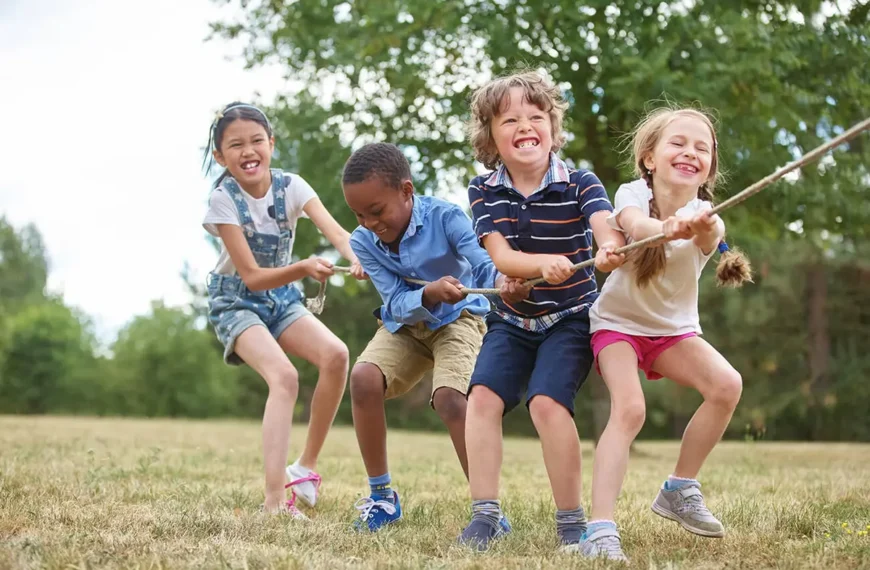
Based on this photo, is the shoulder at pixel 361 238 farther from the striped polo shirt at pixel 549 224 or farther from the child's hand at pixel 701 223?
the child's hand at pixel 701 223

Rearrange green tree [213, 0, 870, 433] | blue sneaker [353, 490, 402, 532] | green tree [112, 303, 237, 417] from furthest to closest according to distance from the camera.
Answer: green tree [112, 303, 237, 417], green tree [213, 0, 870, 433], blue sneaker [353, 490, 402, 532]

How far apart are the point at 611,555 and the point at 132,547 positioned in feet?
5.08

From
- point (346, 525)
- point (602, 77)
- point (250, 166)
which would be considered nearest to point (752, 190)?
point (346, 525)

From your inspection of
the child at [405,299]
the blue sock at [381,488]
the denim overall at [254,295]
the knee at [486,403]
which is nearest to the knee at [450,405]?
the child at [405,299]

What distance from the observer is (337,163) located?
31.7 feet

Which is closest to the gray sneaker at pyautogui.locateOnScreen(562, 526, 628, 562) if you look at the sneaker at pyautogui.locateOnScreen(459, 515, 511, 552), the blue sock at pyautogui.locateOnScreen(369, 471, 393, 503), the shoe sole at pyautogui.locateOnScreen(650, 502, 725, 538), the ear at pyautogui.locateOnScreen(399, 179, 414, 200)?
the sneaker at pyautogui.locateOnScreen(459, 515, 511, 552)

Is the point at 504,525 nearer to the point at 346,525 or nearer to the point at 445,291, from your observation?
the point at 346,525

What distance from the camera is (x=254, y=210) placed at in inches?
180

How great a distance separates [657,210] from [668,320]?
411 millimetres

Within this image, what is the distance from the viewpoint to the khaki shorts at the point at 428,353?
3.92m

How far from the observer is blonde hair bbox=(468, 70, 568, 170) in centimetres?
361

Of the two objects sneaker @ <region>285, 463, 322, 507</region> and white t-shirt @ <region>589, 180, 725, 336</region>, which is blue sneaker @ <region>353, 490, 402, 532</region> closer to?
sneaker @ <region>285, 463, 322, 507</region>

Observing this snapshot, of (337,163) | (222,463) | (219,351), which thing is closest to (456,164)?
(337,163)

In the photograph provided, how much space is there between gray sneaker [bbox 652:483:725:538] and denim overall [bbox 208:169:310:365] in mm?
1993
